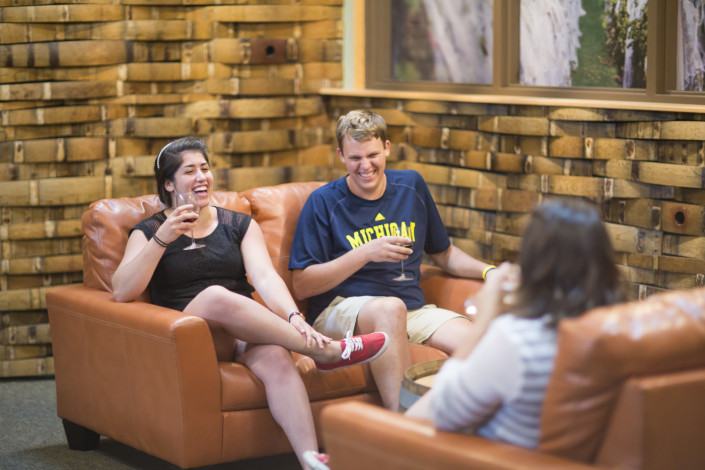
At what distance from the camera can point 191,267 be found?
3080 millimetres

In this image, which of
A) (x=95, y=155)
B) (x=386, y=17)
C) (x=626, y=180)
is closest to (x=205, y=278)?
(x=95, y=155)

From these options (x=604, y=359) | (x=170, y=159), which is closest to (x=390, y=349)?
(x=170, y=159)

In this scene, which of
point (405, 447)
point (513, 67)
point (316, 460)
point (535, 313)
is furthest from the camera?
point (513, 67)

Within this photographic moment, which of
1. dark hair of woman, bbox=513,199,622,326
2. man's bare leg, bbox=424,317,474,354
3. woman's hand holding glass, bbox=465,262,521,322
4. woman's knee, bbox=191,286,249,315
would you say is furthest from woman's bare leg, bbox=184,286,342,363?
dark hair of woman, bbox=513,199,622,326

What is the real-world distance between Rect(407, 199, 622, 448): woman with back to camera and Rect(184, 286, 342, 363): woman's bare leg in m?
1.11

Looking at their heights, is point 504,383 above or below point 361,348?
above

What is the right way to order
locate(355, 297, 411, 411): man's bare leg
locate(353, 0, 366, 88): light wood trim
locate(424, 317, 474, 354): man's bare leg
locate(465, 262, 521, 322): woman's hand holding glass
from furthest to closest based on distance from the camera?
1. locate(353, 0, 366, 88): light wood trim
2. locate(424, 317, 474, 354): man's bare leg
3. locate(355, 297, 411, 411): man's bare leg
4. locate(465, 262, 521, 322): woman's hand holding glass

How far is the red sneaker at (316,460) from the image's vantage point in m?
2.62

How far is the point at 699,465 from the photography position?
1814mm

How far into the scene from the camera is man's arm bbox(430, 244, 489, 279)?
3.39 meters

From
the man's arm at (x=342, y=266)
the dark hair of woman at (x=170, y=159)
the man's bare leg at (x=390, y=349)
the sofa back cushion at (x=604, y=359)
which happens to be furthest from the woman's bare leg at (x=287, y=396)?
the sofa back cushion at (x=604, y=359)

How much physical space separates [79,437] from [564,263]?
229cm

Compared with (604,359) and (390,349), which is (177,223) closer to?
(390,349)

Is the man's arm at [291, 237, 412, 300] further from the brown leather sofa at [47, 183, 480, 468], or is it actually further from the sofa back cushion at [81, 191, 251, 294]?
the sofa back cushion at [81, 191, 251, 294]
